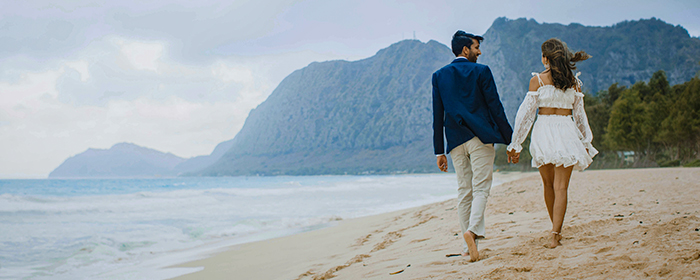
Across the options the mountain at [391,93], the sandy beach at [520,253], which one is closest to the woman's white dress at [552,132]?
the sandy beach at [520,253]

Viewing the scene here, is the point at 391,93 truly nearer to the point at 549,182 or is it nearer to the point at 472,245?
the point at 549,182

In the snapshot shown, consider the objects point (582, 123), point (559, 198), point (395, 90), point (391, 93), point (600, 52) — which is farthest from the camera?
point (391, 93)

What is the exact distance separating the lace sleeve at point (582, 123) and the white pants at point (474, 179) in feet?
2.82

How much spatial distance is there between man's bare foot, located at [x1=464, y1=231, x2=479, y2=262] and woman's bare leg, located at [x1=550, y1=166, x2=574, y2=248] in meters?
0.56

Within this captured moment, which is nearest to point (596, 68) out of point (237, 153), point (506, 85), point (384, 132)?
point (506, 85)

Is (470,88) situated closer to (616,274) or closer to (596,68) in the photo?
(616,274)

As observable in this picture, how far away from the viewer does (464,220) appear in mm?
2852

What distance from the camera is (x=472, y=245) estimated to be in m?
2.65

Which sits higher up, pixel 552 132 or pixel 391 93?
pixel 391 93

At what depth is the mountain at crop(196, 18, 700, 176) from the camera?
108812mm

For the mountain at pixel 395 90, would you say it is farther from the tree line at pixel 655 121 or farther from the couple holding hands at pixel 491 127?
the couple holding hands at pixel 491 127

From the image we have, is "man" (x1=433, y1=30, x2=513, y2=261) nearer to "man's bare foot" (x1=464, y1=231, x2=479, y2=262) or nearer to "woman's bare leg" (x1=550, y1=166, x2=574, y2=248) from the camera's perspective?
"man's bare foot" (x1=464, y1=231, x2=479, y2=262)

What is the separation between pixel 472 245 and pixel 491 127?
0.81 metres

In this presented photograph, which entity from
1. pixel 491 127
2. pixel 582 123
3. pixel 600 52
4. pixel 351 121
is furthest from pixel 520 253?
pixel 351 121
